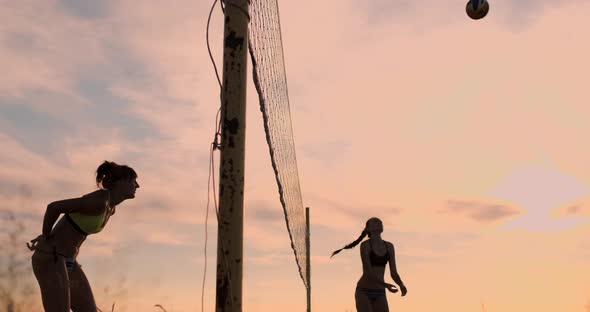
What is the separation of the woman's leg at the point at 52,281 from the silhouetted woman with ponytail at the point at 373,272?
148 inches

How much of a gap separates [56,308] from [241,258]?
1.23 meters

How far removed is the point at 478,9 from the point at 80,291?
6.04m

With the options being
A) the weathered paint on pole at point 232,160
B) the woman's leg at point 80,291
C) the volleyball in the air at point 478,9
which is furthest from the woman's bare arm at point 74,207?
the volleyball in the air at point 478,9

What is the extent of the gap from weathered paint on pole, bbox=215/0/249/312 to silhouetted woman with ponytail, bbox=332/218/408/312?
352 cm

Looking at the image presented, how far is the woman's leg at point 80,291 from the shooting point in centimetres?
477

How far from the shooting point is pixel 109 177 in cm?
462

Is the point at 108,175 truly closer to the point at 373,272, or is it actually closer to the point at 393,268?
the point at 373,272

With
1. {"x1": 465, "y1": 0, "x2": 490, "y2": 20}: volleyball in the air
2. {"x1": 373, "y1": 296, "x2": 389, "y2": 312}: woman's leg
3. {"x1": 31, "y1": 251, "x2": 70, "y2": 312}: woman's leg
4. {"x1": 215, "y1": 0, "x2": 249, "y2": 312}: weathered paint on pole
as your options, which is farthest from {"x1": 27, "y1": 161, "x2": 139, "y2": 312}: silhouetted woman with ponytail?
{"x1": 465, "y1": 0, "x2": 490, "y2": 20}: volleyball in the air

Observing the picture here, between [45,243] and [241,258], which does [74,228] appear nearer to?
[45,243]

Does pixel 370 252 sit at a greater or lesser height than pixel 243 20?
lesser

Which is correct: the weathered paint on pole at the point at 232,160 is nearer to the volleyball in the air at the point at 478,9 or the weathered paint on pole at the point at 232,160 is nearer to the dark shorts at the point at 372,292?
the dark shorts at the point at 372,292

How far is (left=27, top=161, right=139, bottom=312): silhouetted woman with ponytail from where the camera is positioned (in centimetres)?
445

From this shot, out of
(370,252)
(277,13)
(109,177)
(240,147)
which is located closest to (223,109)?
(240,147)

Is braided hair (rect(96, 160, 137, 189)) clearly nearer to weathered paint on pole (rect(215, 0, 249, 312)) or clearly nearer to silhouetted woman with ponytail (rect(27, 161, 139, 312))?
silhouetted woman with ponytail (rect(27, 161, 139, 312))
